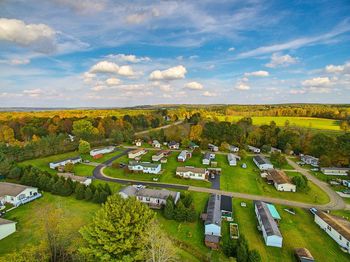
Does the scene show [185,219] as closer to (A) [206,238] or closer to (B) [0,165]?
(A) [206,238]

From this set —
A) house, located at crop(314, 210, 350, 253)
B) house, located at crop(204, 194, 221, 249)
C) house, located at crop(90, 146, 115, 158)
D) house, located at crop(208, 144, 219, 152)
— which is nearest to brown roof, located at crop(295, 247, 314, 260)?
house, located at crop(314, 210, 350, 253)

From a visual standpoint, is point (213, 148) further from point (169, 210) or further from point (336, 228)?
point (336, 228)

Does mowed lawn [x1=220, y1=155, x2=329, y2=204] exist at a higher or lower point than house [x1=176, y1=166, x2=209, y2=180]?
lower

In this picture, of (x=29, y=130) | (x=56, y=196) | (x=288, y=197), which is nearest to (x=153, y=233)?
(x=56, y=196)

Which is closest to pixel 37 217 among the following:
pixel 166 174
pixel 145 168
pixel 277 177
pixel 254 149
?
pixel 145 168

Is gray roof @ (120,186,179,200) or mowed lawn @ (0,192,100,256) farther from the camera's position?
gray roof @ (120,186,179,200)

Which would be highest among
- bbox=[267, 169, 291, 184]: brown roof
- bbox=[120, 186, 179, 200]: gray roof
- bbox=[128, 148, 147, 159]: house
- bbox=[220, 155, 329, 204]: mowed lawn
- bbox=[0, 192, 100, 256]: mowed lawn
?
bbox=[128, 148, 147, 159]: house

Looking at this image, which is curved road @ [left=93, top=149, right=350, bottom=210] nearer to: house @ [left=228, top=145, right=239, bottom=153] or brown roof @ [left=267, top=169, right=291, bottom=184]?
brown roof @ [left=267, top=169, right=291, bottom=184]
